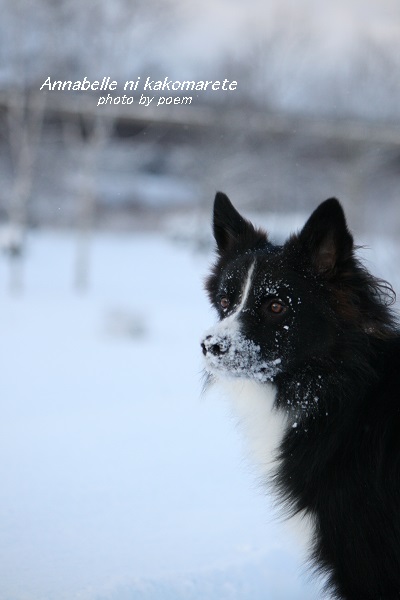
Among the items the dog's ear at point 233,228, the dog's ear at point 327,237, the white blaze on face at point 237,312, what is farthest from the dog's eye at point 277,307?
the dog's ear at point 233,228

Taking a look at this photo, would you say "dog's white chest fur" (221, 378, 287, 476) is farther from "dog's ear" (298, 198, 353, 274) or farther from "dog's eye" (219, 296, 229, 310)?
"dog's ear" (298, 198, 353, 274)

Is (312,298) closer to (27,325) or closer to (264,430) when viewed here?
(264,430)

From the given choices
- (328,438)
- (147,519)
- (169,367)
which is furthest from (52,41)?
(328,438)

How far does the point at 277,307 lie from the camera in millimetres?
3062

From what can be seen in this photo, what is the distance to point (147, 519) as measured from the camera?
166 inches

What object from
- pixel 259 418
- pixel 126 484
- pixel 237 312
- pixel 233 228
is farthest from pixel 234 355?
pixel 126 484

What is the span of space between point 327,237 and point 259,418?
3.02 ft

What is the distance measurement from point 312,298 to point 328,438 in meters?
0.65

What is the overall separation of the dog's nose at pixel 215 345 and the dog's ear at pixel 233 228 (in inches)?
31.5

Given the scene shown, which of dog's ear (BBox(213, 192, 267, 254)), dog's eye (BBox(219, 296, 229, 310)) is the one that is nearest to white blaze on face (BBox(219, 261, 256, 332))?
dog's eye (BBox(219, 296, 229, 310))

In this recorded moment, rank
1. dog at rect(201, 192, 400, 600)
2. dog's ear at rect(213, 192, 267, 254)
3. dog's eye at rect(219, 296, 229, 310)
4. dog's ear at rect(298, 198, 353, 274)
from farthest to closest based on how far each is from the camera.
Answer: dog's ear at rect(213, 192, 267, 254) < dog's eye at rect(219, 296, 229, 310) < dog's ear at rect(298, 198, 353, 274) < dog at rect(201, 192, 400, 600)

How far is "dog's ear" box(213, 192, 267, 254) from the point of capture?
3562 millimetres

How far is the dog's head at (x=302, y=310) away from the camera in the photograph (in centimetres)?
297

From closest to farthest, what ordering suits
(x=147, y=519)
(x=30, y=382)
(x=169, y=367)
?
(x=147, y=519) → (x=30, y=382) → (x=169, y=367)
